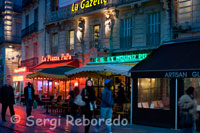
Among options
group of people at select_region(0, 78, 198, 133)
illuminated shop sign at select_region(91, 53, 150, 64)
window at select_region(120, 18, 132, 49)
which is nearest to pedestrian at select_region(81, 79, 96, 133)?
group of people at select_region(0, 78, 198, 133)

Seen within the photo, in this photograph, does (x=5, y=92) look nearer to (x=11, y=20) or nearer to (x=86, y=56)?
(x=86, y=56)

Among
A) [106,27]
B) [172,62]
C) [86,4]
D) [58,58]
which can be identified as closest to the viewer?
[172,62]

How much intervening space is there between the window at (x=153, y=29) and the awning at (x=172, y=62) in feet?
11.2

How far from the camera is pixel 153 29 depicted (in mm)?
16594

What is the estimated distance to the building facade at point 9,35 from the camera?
111 feet

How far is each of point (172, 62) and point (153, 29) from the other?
561cm

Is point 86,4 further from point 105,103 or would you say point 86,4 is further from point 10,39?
point 10,39

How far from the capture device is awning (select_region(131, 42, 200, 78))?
10.5 metres

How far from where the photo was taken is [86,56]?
67.7ft

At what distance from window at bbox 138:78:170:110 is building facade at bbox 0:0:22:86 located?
23953 mm

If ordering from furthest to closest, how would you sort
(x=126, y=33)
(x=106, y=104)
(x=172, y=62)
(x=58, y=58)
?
(x=58, y=58) < (x=126, y=33) < (x=172, y=62) < (x=106, y=104)

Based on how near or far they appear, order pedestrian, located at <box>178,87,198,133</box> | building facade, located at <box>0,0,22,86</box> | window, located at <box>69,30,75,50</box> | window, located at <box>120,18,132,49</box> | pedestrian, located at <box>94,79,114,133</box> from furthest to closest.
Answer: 1. building facade, located at <box>0,0,22,86</box>
2. window, located at <box>69,30,75,50</box>
3. window, located at <box>120,18,132,49</box>
4. pedestrian, located at <box>94,79,114,133</box>
5. pedestrian, located at <box>178,87,198,133</box>

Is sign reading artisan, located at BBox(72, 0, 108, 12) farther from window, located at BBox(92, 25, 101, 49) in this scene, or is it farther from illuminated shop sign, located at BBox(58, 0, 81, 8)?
window, located at BBox(92, 25, 101, 49)

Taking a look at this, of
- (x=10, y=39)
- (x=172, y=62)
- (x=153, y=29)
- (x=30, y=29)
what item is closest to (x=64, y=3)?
(x=30, y=29)
